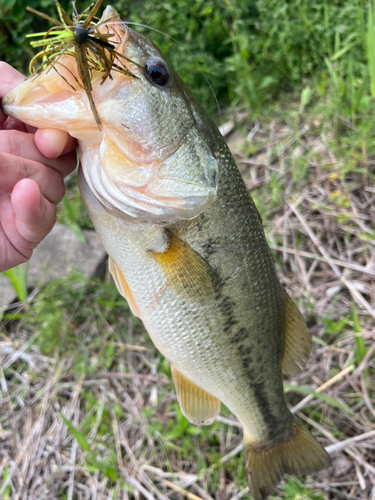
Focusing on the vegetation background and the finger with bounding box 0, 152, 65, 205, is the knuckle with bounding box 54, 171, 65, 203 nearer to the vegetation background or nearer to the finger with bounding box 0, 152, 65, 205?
the finger with bounding box 0, 152, 65, 205

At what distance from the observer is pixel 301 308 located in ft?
7.30

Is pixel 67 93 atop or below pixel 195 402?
atop

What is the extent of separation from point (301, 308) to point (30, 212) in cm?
173

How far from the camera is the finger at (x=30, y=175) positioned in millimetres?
1030

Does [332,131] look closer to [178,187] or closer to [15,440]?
[178,187]

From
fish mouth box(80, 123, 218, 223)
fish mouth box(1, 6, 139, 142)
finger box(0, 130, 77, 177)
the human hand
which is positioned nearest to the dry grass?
the human hand

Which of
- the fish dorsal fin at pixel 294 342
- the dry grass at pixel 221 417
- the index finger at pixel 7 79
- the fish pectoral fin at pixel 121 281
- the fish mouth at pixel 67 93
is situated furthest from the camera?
the dry grass at pixel 221 417

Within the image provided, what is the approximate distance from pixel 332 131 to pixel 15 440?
2.96m

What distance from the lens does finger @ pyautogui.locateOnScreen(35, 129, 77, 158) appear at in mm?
1009

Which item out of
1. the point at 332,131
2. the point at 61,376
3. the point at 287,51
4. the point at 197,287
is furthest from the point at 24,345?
the point at 287,51

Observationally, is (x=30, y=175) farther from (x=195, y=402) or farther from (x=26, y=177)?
(x=195, y=402)

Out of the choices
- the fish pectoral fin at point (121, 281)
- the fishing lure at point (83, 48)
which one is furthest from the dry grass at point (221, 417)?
the fishing lure at point (83, 48)

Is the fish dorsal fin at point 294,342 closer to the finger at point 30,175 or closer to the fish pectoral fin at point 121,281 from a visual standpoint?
the fish pectoral fin at point 121,281

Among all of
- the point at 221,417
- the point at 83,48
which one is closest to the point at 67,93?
the point at 83,48
